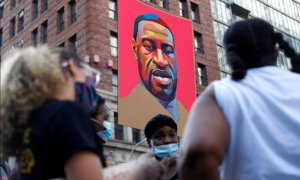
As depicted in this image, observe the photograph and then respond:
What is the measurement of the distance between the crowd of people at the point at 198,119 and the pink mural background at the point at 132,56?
37.8ft

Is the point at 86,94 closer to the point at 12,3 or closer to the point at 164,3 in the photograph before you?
the point at 164,3

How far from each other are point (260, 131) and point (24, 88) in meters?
0.92

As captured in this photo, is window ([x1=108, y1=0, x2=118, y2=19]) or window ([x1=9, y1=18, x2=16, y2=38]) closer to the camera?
window ([x1=108, y1=0, x2=118, y2=19])

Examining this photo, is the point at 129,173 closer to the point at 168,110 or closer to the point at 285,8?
the point at 168,110

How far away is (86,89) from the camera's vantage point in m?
1.91

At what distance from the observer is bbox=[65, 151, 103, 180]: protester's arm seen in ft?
5.11

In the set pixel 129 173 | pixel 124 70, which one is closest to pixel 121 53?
pixel 124 70

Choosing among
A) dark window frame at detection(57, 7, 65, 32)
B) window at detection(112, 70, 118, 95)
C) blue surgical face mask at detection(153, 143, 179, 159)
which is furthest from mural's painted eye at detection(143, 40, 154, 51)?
blue surgical face mask at detection(153, 143, 179, 159)

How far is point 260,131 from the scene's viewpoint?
1.76 meters

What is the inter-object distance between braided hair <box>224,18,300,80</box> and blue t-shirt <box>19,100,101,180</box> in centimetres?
66

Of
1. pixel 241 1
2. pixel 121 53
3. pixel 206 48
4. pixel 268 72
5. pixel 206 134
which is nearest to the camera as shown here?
pixel 206 134

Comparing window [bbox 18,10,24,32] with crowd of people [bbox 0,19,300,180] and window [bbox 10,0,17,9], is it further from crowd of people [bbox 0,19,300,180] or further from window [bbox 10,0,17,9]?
crowd of people [bbox 0,19,300,180]

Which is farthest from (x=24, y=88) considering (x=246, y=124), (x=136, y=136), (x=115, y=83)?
(x=136, y=136)

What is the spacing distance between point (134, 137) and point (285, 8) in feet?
72.2
